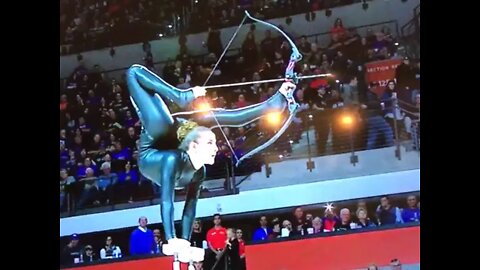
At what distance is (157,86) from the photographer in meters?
4.71

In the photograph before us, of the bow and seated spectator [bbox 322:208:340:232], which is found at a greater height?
the bow

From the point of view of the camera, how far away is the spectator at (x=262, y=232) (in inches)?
175

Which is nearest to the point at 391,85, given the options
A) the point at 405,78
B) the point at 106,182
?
the point at 405,78

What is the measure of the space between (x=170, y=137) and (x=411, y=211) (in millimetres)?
1330

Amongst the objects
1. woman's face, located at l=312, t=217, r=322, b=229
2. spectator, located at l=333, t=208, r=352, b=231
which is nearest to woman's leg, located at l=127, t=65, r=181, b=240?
woman's face, located at l=312, t=217, r=322, b=229

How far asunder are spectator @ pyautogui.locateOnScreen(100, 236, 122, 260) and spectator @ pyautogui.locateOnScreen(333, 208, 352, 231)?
120cm

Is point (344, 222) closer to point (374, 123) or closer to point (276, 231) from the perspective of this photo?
point (276, 231)

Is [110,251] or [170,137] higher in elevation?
[170,137]

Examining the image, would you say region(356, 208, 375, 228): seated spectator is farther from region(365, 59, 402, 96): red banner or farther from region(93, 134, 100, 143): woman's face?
region(93, 134, 100, 143): woman's face

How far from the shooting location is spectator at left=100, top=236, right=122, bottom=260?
4.67 m

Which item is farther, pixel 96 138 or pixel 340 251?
pixel 96 138

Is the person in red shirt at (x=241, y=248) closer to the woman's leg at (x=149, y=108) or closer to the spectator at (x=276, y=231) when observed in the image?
the spectator at (x=276, y=231)
